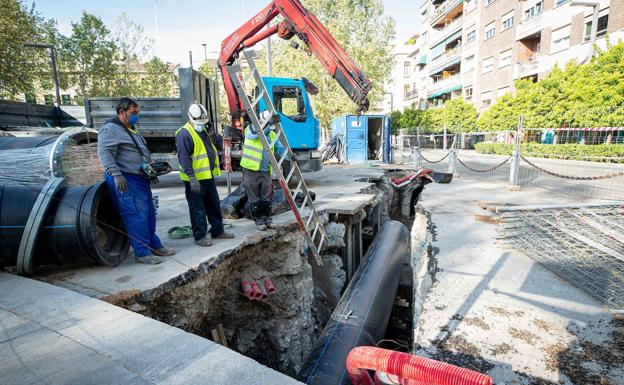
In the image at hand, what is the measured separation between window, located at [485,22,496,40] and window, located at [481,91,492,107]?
4496 millimetres

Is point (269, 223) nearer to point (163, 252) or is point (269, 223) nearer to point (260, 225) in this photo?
point (260, 225)

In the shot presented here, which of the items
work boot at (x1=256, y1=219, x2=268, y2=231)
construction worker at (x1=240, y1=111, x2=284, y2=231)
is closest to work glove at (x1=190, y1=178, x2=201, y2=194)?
construction worker at (x1=240, y1=111, x2=284, y2=231)

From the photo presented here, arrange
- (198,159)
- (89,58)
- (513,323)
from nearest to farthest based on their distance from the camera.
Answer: (513,323)
(198,159)
(89,58)

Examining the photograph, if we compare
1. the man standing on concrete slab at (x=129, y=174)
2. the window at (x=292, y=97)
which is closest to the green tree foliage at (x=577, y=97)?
the window at (x=292, y=97)

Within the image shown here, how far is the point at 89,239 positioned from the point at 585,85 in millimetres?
17100

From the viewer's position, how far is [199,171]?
3826mm

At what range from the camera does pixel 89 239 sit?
2879 mm

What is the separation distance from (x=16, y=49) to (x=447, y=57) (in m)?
35.3

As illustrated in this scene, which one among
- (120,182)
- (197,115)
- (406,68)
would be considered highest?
(406,68)

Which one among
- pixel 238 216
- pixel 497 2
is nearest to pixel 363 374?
pixel 238 216

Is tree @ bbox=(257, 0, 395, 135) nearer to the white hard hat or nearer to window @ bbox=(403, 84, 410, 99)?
the white hard hat

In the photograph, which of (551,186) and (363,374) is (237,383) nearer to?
(363,374)

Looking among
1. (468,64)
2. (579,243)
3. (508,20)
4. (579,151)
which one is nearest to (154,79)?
(579,151)

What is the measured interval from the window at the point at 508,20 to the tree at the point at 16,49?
2915cm
